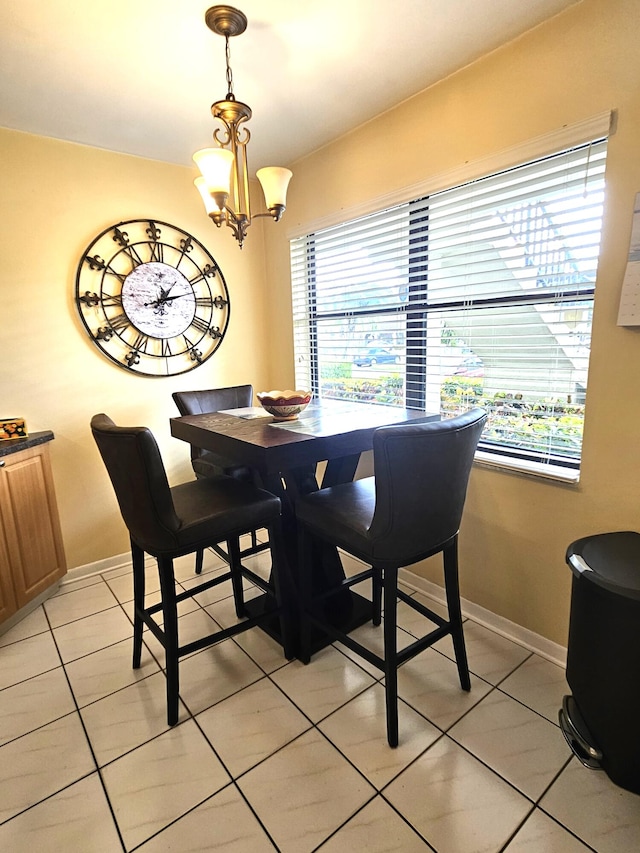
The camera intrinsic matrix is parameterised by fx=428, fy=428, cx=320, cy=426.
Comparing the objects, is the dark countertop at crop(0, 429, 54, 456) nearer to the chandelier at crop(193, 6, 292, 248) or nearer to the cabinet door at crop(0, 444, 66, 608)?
the cabinet door at crop(0, 444, 66, 608)

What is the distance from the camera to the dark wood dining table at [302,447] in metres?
1.48

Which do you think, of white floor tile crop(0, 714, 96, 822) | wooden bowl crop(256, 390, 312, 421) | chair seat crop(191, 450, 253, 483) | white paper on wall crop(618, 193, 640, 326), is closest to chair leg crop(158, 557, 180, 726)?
white floor tile crop(0, 714, 96, 822)

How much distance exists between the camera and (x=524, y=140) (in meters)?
1.67

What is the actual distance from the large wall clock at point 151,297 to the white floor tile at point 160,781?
198 cm

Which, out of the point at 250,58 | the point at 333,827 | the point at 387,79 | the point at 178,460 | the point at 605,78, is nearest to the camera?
the point at 333,827

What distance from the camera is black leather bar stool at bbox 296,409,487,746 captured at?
123 centimetres

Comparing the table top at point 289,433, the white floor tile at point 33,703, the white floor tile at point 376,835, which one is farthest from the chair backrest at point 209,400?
the white floor tile at point 376,835

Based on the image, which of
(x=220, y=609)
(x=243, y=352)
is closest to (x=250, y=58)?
(x=243, y=352)

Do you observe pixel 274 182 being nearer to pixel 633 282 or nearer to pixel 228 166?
pixel 228 166

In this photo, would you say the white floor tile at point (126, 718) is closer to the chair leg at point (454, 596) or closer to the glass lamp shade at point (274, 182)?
the chair leg at point (454, 596)

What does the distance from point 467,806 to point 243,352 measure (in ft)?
8.89

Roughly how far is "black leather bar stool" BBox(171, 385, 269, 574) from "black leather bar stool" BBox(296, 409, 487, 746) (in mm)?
781

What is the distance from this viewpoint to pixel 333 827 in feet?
3.88

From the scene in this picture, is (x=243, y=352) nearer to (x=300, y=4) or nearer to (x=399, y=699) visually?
(x=300, y=4)
